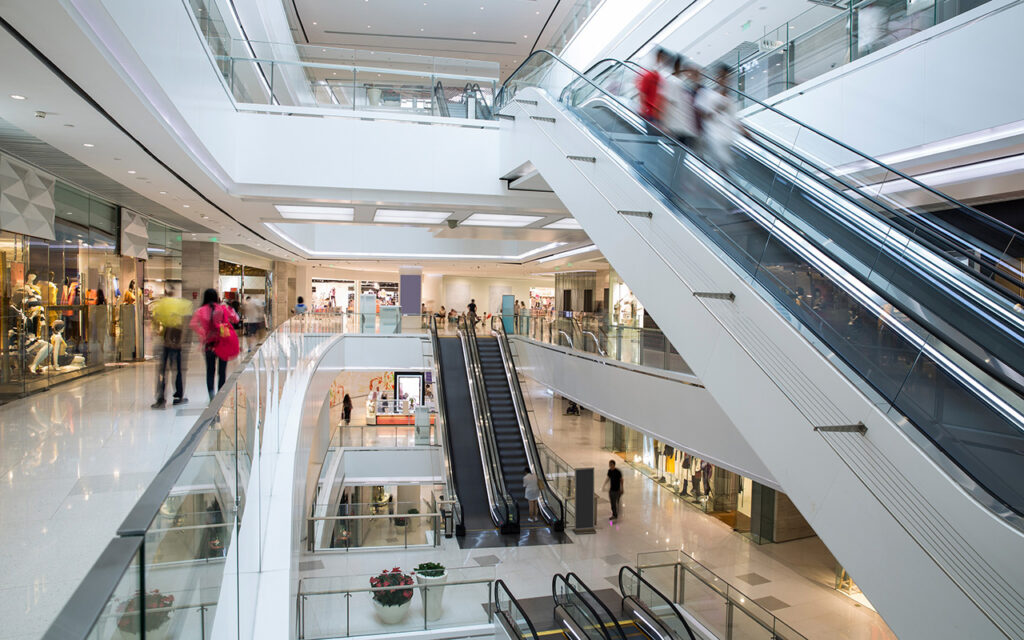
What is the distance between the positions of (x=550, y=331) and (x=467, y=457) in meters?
4.71

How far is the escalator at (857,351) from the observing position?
3473 mm

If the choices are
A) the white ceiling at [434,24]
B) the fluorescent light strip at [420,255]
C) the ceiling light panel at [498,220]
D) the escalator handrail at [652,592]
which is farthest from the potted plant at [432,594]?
the white ceiling at [434,24]

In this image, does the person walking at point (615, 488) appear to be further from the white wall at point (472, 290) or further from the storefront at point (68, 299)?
the white wall at point (472, 290)

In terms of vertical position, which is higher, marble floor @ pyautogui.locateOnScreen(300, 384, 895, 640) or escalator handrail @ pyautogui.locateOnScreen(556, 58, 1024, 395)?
escalator handrail @ pyautogui.locateOnScreen(556, 58, 1024, 395)

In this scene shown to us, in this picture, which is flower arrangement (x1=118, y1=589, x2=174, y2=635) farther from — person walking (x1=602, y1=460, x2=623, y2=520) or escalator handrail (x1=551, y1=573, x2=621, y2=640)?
person walking (x1=602, y1=460, x2=623, y2=520)

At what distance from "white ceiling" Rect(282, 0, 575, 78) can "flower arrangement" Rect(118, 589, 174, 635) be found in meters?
20.3

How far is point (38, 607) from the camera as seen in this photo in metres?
2.88

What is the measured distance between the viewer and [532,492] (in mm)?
14055

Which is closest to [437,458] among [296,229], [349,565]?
[349,565]

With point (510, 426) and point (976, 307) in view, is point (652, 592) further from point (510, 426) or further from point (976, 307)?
point (510, 426)

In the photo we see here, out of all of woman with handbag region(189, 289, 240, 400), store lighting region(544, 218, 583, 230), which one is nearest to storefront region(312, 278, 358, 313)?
store lighting region(544, 218, 583, 230)

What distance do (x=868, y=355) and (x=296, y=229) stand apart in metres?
19.5

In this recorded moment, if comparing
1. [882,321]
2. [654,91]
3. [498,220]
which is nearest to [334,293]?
[498,220]

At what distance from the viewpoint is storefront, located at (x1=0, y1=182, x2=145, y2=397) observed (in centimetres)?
909
